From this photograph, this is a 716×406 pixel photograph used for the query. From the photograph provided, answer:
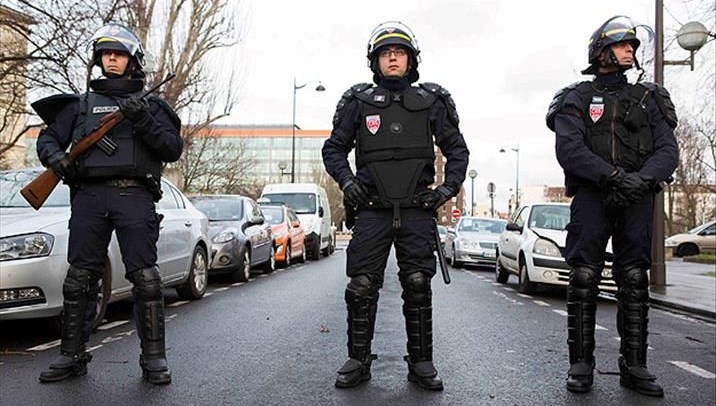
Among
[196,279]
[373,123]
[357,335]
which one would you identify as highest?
[373,123]

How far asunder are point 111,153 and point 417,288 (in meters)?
1.96

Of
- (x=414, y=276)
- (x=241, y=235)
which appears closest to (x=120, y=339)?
(x=414, y=276)

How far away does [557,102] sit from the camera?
4.23 meters

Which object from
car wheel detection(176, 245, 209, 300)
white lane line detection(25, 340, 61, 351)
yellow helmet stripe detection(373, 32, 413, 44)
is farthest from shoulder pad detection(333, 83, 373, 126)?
car wheel detection(176, 245, 209, 300)

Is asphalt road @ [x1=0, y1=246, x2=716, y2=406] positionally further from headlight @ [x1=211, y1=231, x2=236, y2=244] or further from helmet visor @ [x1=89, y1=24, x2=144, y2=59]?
headlight @ [x1=211, y1=231, x2=236, y2=244]

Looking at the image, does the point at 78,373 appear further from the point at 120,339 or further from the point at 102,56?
the point at 102,56

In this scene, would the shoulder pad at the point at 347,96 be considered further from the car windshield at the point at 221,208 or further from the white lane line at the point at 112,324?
the car windshield at the point at 221,208

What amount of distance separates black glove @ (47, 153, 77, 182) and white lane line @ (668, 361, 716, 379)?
4.30 m

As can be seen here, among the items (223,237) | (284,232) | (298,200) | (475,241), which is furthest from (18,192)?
(298,200)

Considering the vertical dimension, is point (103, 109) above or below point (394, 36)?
below

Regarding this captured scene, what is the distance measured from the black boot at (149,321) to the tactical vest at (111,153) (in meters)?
0.60

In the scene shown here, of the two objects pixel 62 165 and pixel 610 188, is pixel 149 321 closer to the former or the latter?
pixel 62 165

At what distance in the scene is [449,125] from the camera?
13.6ft

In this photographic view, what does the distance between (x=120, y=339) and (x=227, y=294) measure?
13.0 feet
